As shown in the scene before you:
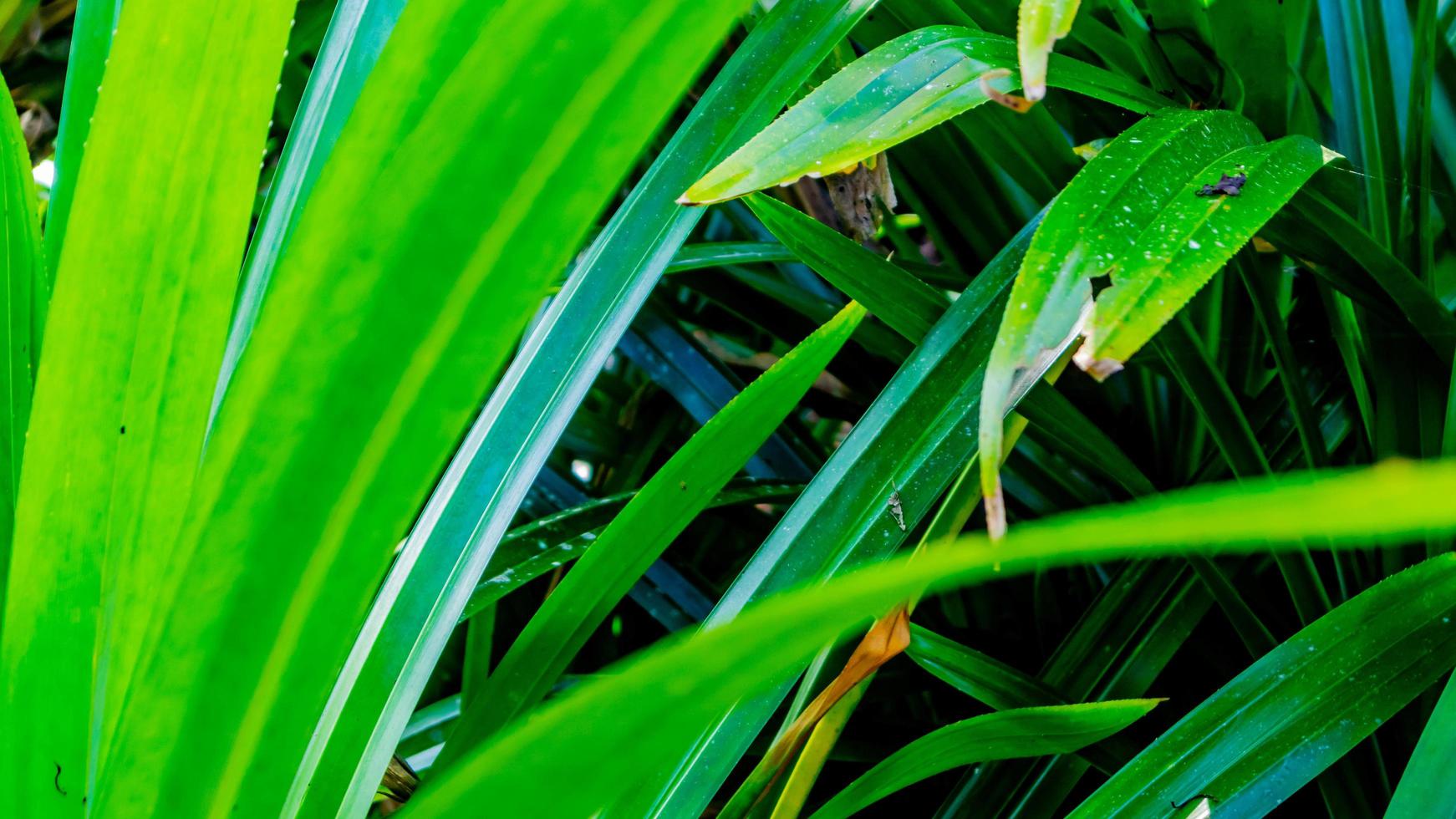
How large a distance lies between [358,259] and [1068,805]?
1.66 feet

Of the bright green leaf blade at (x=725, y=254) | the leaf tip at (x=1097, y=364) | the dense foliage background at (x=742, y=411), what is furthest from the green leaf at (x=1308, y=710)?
the bright green leaf blade at (x=725, y=254)

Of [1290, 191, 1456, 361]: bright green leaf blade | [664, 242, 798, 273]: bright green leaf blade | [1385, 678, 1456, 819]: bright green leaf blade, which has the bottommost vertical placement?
[1385, 678, 1456, 819]: bright green leaf blade

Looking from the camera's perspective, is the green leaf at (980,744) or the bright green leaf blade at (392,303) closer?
the bright green leaf blade at (392,303)

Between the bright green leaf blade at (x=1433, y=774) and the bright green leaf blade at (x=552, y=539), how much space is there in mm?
300

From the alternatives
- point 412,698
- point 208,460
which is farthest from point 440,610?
point 208,460

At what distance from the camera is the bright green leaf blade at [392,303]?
0.14 meters

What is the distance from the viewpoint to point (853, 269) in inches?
15.0

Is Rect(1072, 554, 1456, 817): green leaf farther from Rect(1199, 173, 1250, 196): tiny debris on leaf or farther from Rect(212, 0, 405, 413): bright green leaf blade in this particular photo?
Result: Rect(212, 0, 405, 413): bright green leaf blade

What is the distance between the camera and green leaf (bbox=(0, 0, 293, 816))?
0.68ft

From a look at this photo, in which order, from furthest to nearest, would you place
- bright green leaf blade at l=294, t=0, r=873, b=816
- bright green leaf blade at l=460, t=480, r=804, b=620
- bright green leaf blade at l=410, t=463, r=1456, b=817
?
bright green leaf blade at l=460, t=480, r=804, b=620 < bright green leaf blade at l=294, t=0, r=873, b=816 < bright green leaf blade at l=410, t=463, r=1456, b=817

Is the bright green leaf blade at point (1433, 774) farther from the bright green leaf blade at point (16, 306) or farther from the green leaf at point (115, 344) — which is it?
the bright green leaf blade at point (16, 306)

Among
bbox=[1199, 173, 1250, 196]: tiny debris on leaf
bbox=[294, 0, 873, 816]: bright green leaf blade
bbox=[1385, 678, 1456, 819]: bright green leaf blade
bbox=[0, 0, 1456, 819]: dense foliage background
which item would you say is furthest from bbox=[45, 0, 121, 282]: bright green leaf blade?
bbox=[1385, 678, 1456, 819]: bright green leaf blade

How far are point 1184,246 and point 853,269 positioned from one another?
17cm

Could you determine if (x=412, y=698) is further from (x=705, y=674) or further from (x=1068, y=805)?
(x=1068, y=805)
